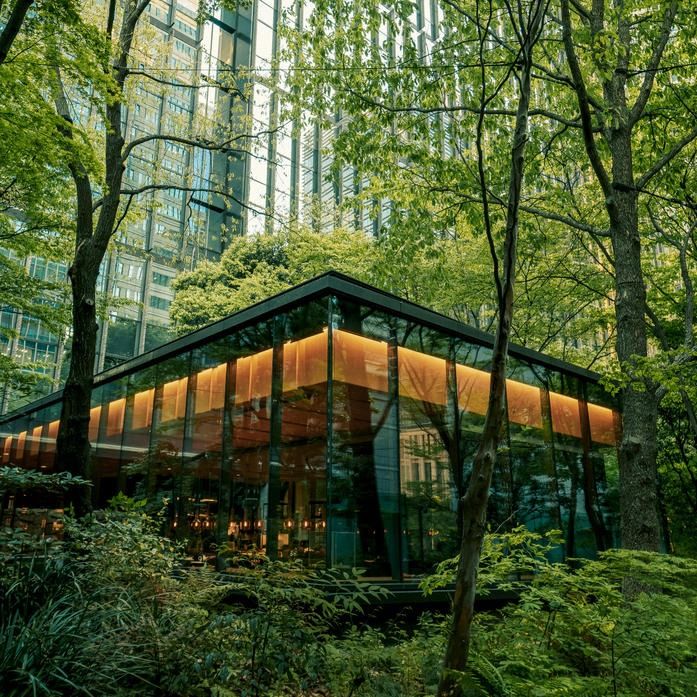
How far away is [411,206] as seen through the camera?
493 inches

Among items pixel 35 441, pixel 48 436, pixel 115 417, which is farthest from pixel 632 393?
pixel 35 441

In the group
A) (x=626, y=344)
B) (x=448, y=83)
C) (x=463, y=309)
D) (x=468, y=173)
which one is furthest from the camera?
(x=463, y=309)

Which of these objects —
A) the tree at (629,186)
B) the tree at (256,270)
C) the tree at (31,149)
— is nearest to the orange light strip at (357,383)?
the tree at (629,186)

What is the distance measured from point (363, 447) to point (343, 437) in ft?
1.32

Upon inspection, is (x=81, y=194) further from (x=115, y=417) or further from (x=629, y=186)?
(x=629, y=186)

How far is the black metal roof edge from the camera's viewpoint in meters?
9.56

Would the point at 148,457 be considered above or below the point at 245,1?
below

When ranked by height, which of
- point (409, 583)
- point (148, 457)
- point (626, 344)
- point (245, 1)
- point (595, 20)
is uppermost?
point (245, 1)

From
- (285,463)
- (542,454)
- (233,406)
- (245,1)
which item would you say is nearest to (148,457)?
(233,406)

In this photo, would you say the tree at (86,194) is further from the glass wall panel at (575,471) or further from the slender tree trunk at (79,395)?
the glass wall panel at (575,471)

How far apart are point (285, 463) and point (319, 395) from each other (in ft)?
3.98

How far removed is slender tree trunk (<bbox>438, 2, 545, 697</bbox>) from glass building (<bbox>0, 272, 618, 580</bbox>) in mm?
4998

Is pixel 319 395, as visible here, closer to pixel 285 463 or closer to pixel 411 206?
pixel 285 463

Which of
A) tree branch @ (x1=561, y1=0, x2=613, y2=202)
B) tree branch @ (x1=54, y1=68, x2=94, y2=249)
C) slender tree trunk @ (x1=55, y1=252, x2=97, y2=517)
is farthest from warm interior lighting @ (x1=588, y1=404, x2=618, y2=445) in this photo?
tree branch @ (x1=54, y1=68, x2=94, y2=249)
